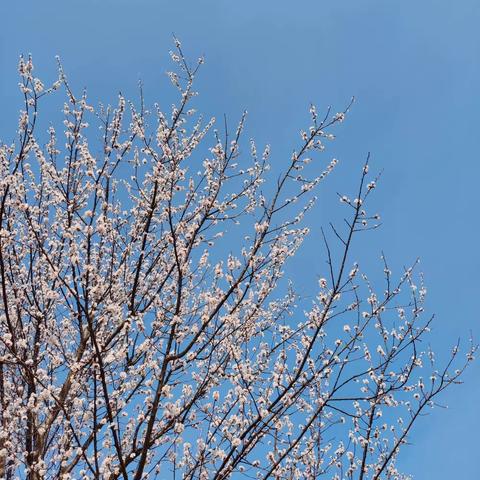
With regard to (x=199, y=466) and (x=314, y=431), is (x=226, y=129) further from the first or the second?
(x=314, y=431)

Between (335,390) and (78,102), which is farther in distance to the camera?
(78,102)

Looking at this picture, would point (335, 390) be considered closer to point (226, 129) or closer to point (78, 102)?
point (226, 129)

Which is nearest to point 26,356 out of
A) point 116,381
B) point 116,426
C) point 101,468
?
point 116,381

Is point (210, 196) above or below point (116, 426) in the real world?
above

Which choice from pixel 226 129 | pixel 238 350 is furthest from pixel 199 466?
pixel 226 129

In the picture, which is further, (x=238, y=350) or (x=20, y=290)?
(x=20, y=290)

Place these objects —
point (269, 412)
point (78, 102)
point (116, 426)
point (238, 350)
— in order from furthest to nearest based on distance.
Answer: point (78, 102)
point (238, 350)
point (269, 412)
point (116, 426)

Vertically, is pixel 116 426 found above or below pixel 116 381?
below

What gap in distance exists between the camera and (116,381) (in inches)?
211

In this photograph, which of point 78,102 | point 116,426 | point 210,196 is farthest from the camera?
point 78,102

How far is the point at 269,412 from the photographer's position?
4.23 metres

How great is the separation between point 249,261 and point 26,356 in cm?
312

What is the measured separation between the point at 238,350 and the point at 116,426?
1.69 meters

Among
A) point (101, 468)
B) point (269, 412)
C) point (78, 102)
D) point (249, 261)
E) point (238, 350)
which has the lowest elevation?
point (101, 468)
